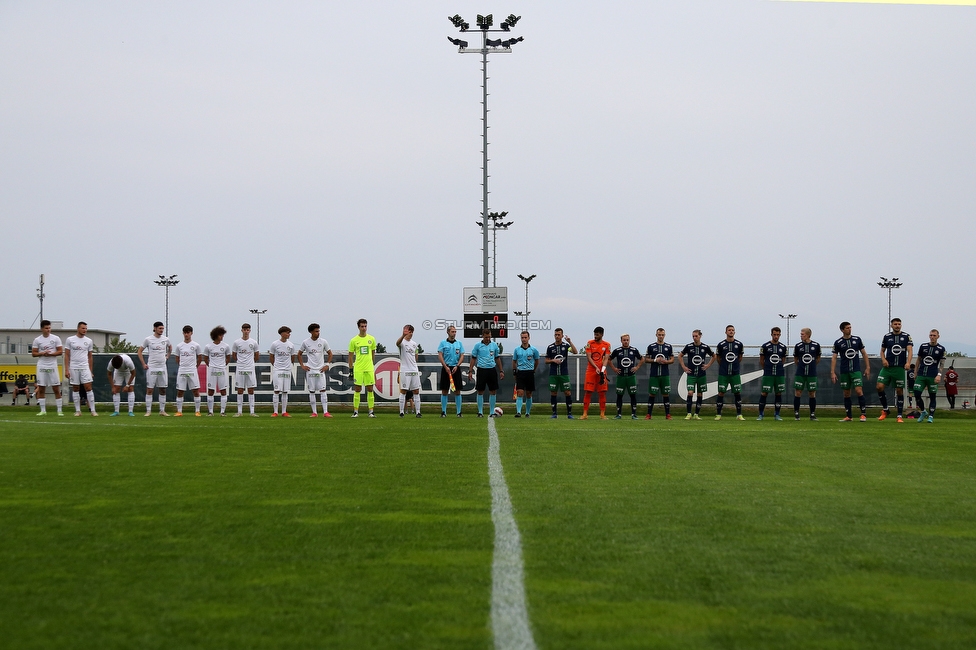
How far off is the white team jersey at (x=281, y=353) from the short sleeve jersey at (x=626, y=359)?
24.4ft

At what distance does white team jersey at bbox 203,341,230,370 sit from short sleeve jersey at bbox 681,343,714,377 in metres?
10.7

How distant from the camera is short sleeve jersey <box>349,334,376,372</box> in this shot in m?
21.1

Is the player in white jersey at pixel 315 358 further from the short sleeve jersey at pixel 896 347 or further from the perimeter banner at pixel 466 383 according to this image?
the short sleeve jersey at pixel 896 347

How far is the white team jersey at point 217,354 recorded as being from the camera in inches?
872

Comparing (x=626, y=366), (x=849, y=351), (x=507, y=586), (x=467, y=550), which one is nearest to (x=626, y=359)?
(x=626, y=366)

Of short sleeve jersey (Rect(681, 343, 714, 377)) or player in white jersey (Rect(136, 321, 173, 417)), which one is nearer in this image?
player in white jersey (Rect(136, 321, 173, 417))

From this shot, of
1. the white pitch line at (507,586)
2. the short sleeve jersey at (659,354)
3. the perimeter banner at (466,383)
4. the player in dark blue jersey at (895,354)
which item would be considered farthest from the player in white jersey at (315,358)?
the white pitch line at (507,586)

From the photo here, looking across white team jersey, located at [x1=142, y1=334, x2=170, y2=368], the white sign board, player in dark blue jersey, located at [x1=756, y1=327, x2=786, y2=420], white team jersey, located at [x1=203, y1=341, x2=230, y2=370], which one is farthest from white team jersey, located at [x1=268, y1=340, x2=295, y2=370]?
the white sign board

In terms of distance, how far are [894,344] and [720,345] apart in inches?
148

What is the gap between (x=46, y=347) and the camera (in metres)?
20.8

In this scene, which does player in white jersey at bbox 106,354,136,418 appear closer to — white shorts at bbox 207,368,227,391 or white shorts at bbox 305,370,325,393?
white shorts at bbox 207,368,227,391

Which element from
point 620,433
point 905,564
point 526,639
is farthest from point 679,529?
point 620,433

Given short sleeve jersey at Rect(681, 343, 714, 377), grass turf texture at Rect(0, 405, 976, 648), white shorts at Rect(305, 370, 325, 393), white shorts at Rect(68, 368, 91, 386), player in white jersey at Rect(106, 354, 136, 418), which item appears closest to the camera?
grass turf texture at Rect(0, 405, 976, 648)

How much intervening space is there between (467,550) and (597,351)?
55.7ft
